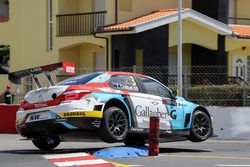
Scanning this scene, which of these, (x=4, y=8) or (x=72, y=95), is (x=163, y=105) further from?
(x=4, y=8)

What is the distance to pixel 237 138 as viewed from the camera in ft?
60.8

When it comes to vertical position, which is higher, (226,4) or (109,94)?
(226,4)

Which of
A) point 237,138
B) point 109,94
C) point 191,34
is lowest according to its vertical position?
point 237,138

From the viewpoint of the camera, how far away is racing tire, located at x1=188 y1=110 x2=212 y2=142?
13.8m

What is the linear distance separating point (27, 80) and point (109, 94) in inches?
571

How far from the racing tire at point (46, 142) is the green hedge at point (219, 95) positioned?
284 inches

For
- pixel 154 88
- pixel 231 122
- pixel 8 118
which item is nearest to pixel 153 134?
pixel 154 88

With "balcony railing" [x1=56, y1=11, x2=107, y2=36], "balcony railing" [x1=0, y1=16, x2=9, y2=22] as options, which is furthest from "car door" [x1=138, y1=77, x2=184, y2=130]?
"balcony railing" [x1=0, y1=16, x2=9, y2=22]

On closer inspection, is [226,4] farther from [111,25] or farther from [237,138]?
[237,138]

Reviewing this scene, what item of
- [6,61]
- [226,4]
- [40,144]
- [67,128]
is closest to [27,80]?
[6,61]

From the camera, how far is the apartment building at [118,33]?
2572 centimetres

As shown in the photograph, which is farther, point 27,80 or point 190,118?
point 27,80

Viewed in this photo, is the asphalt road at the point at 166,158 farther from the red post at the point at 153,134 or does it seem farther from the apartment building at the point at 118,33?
the apartment building at the point at 118,33

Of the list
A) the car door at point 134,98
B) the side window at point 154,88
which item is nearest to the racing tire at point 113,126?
the car door at point 134,98
